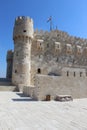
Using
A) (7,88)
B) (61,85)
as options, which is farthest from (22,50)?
(61,85)

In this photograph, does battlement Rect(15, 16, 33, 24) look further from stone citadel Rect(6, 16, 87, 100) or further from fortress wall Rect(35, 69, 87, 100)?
fortress wall Rect(35, 69, 87, 100)

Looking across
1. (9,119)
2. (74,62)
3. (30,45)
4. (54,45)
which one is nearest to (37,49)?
(30,45)

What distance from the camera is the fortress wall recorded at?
15875mm

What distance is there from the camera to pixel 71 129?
6.95m

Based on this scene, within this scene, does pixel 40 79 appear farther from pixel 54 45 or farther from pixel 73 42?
pixel 73 42

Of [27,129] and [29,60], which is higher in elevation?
[29,60]

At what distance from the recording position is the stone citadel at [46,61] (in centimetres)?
1678

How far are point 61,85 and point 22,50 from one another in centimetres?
1156

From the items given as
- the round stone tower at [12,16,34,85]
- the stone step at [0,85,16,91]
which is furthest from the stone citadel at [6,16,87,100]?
the stone step at [0,85,16,91]

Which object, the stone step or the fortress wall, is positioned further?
the stone step

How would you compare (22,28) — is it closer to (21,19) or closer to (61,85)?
(21,19)

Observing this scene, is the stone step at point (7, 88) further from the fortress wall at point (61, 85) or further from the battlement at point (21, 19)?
the battlement at point (21, 19)

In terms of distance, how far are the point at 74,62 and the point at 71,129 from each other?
25.5m

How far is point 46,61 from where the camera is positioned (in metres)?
29.2
